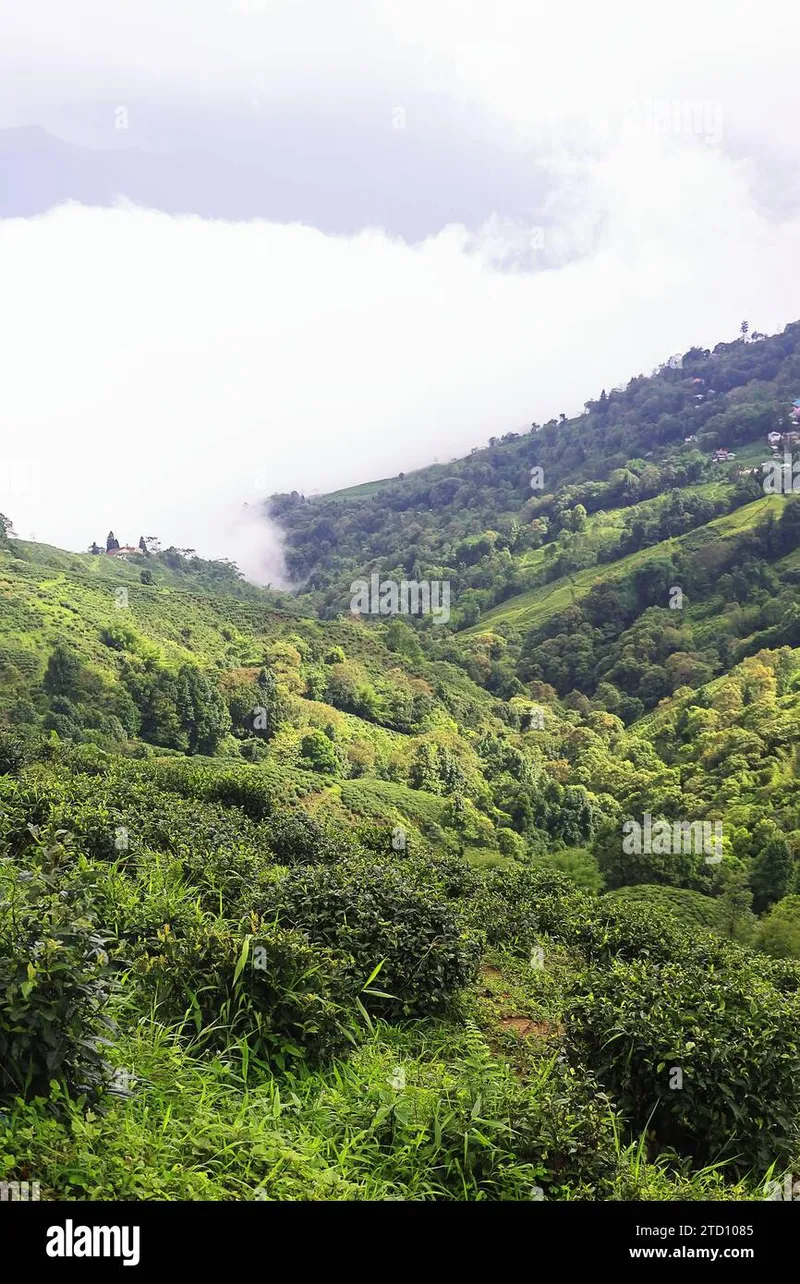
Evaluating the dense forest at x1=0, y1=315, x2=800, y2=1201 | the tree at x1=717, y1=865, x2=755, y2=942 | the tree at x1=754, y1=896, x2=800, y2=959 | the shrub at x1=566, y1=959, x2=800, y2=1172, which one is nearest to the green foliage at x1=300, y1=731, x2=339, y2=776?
the dense forest at x1=0, y1=315, x2=800, y2=1201

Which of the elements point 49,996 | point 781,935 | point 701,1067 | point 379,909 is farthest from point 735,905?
point 49,996

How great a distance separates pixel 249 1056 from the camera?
15.5ft

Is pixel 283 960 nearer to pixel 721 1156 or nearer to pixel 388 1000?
pixel 388 1000

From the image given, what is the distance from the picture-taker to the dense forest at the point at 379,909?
386 centimetres

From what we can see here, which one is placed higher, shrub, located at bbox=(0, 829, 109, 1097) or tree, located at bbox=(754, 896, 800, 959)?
shrub, located at bbox=(0, 829, 109, 1097)

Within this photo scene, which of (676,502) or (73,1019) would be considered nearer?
(73,1019)

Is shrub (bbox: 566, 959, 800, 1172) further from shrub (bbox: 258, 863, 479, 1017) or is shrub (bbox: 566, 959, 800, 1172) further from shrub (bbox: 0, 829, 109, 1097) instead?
shrub (bbox: 0, 829, 109, 1097)

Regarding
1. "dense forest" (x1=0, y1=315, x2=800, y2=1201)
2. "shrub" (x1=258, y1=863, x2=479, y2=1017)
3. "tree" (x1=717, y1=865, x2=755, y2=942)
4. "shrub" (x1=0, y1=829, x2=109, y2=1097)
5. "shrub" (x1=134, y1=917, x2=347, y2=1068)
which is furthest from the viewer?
"tree" (x1=717, y1=865, x2=755, y2=942)

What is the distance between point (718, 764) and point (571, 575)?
5167 centimetres

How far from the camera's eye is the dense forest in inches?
152

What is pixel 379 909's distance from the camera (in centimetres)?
611

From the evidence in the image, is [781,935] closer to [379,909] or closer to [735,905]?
[735,905]
